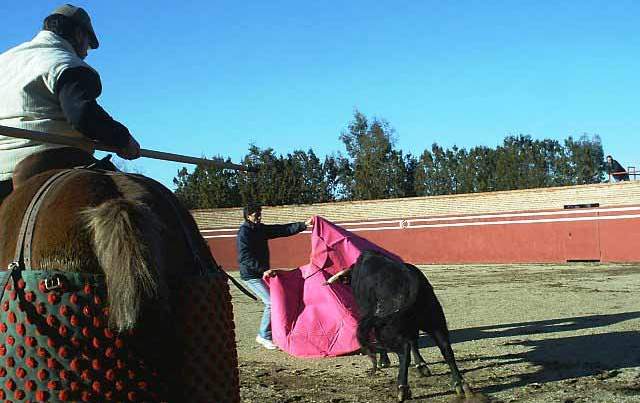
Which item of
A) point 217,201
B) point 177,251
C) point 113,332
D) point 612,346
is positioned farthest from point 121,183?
point 217,201

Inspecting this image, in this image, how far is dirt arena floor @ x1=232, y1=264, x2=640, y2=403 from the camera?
536cm

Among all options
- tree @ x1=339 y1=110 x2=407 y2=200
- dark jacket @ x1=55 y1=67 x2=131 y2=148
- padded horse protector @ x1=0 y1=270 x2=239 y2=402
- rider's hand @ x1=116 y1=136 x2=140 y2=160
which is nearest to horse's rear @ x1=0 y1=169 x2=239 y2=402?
padded horse protector @ x1=0 y1=270 x2=239 y2=402

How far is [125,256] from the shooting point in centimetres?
182

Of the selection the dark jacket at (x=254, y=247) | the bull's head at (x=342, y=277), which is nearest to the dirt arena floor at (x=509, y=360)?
the bull's head at (x=342, y=277)

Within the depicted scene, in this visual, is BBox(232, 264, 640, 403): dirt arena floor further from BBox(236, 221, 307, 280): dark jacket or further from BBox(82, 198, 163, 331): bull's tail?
BBox(82, 198, 163, 331): bull's tail

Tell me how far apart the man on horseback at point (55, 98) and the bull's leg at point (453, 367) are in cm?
338

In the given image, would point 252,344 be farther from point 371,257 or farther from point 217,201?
point 217,201

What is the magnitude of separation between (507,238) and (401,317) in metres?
18.5

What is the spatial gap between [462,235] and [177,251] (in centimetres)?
2247

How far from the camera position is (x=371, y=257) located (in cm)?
607

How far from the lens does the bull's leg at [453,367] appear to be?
5.14 meters

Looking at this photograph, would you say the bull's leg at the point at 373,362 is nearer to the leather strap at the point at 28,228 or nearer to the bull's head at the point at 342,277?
the bull's head at the point at 342,277

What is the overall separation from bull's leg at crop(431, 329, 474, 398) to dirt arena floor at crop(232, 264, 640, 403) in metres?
0.14

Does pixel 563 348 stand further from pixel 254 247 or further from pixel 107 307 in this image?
pixel 107 307
